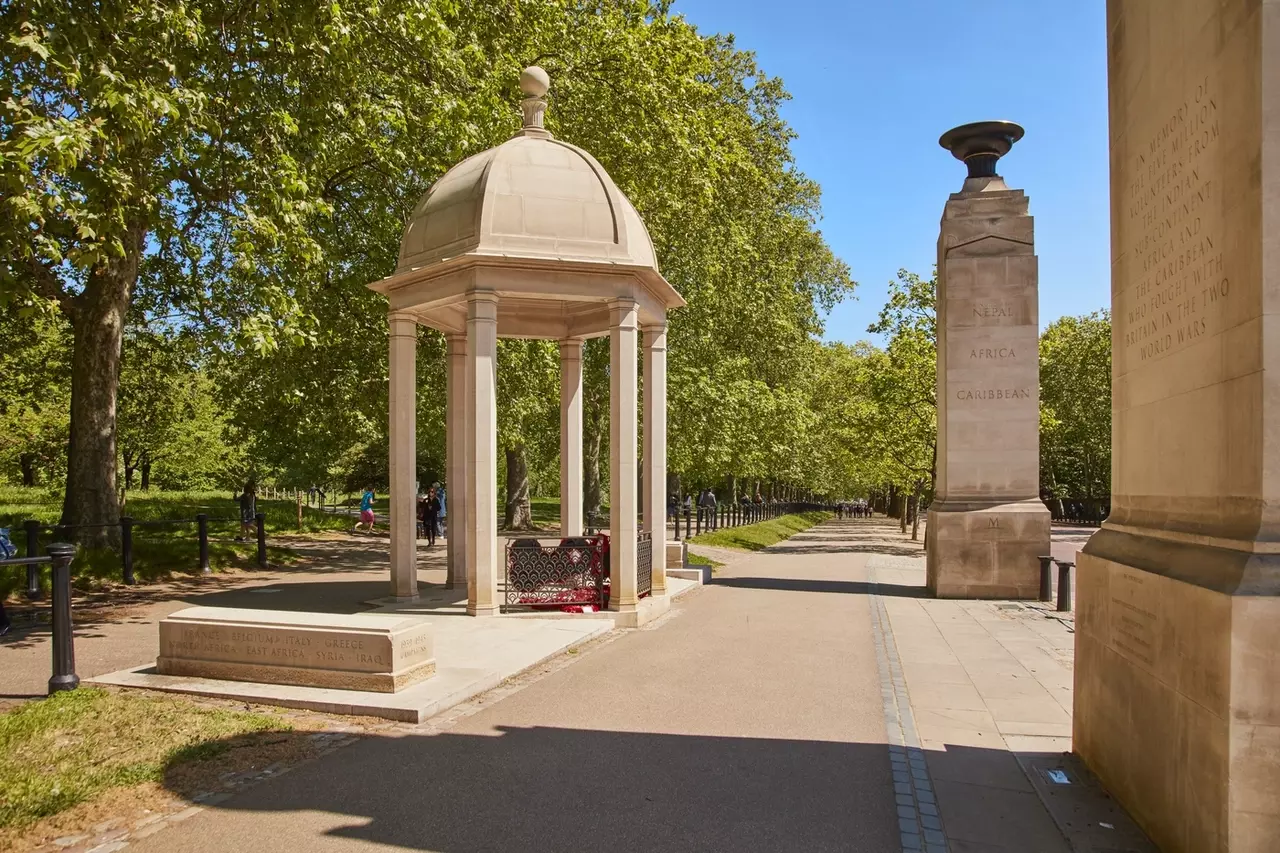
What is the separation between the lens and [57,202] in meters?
7.98

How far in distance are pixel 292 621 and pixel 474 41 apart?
12.9 m

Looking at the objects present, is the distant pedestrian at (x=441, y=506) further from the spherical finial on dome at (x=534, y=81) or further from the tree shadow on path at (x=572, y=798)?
the tree shadow on path at (x=572, y=798)

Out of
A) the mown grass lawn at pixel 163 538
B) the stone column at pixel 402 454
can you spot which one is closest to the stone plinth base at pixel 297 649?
the stone column at pixel 402 454

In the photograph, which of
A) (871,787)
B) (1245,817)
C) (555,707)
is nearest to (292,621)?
(555,707)

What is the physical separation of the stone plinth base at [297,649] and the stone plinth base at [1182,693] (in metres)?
5.18

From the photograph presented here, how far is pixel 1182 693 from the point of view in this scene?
4199mm

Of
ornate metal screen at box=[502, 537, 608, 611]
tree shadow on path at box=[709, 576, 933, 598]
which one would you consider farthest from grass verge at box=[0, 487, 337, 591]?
tree shadow on path at box=[709, 576, 933, 598]

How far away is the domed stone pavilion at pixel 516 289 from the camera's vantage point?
11.4 metres

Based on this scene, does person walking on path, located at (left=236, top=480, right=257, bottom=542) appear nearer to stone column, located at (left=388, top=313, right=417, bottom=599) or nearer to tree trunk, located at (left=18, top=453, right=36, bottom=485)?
stone column, located at (left=388, top=313, right=417, bottom=599)

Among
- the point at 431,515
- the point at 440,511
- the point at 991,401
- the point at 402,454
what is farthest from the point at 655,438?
the point at 440,511

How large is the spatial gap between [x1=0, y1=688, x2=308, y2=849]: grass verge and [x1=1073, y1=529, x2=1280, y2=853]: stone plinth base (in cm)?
520

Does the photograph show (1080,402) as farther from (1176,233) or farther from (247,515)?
(1176,233)

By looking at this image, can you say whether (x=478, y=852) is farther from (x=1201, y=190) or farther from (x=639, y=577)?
(x=639, y=577)

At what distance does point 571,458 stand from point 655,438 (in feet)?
5.20
